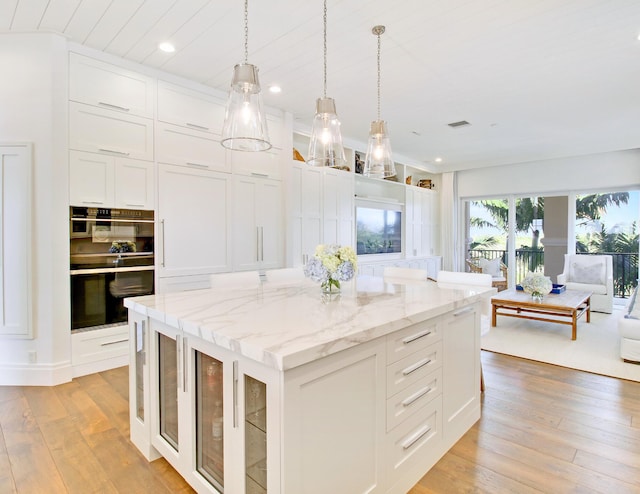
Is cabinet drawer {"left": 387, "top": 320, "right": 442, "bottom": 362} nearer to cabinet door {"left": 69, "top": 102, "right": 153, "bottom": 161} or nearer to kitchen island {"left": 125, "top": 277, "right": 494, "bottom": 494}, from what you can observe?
kitchen island {"left": 125, "top": 277, "right": 494, "bottom": 494}

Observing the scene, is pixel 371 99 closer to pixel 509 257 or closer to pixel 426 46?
pixel 426 46

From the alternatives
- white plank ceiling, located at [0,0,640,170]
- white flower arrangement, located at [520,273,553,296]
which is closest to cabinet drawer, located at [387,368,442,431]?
white plank ceiling, located at [0,0,640,170]

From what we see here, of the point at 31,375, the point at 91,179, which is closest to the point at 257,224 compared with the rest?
the point at 91,179

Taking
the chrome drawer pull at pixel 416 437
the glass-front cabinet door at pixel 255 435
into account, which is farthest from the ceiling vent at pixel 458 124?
the glass-front cabinet door at pixel 255 435

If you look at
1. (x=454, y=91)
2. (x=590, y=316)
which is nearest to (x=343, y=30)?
(x=454, y=91)

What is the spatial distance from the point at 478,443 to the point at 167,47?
3.67 metres

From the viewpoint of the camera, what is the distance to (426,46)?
2939 millimetres

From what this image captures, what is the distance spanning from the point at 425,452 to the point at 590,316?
15.5ft

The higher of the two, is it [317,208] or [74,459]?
[317,208]

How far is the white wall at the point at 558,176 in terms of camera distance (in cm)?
589

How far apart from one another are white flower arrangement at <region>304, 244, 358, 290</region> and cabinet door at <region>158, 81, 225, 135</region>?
2410 millimetres

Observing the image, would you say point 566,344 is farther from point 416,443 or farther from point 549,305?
point 416,443

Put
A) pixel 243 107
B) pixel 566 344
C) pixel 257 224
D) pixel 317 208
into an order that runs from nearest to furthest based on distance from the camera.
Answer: pixel 243 107
pixel 566 344
pixel 257 224
pixel 317 208

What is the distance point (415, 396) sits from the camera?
5.54 ft
